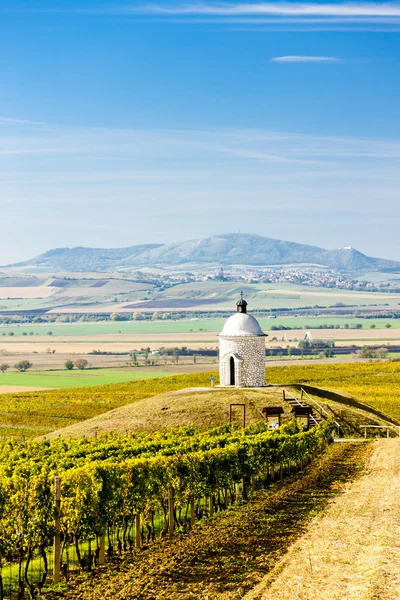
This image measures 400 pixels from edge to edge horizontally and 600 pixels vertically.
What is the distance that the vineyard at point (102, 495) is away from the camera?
77.4ft

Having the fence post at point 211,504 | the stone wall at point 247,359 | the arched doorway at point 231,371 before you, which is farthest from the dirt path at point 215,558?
the arched doorway at point 231,371

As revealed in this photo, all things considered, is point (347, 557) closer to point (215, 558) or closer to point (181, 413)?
point (215, 558)

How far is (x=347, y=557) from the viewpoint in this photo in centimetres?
2330

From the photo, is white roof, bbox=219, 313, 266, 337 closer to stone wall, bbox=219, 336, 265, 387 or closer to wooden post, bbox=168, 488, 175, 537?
stone wall, bbox=219, 336, 265, 387

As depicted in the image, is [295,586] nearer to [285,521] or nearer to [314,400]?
[285,521]

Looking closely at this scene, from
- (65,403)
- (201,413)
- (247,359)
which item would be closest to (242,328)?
(247,359)

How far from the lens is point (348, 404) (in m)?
71.9

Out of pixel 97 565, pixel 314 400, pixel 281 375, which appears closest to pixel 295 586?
pixel 97 565

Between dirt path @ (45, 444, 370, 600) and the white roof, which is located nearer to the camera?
dirt path @ (45, 444, 370, 600)

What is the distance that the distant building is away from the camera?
238ft

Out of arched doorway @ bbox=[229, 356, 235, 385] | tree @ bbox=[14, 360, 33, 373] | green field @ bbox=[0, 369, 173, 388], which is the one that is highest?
arched doorway @ bbox=[229, 356, 235, 385]

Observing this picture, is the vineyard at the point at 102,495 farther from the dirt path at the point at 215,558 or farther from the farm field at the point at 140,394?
the farm field at the point at 140,394

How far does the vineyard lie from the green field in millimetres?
96710

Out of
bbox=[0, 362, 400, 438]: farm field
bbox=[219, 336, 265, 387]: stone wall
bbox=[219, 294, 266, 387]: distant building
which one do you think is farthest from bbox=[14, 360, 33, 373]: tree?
bbox=[219, 336, 265, 387]: stone wall
